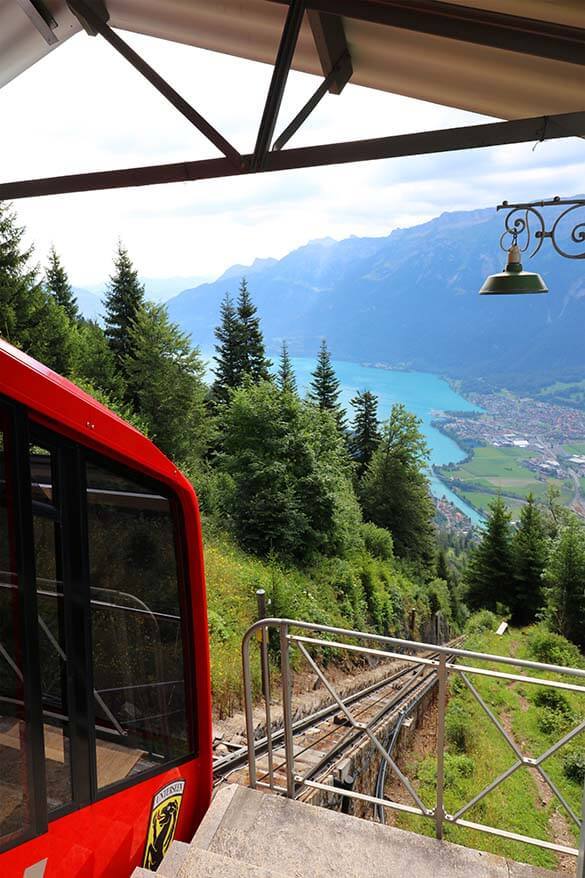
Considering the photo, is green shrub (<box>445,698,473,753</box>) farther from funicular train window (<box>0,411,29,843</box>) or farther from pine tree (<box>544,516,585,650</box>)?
pine tree (<box>544,516,585,650</box>)

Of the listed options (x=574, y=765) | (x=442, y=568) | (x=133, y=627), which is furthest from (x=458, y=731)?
(x=442, y=568)

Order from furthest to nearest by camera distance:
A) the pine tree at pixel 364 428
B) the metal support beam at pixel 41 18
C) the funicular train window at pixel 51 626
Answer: the pine tree at pixel 364 428 → the metal support beam at pixel 41 18 → the funicular train window at pixel 51 626

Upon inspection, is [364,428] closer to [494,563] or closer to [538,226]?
[494,563]

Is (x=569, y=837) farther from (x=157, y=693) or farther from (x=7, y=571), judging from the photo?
(x=7, y=571)

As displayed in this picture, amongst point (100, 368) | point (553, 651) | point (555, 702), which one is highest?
point (100, 368)

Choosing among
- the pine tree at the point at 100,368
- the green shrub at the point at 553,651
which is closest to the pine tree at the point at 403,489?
the green shrub at the point at 553,651

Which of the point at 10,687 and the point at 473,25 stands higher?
the point at 473,25

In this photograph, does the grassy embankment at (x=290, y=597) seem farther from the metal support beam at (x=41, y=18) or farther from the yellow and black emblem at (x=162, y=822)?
the metal support beam at (x=41, y=18)
